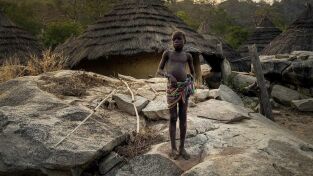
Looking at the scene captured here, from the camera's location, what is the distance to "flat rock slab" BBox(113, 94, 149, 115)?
6.07m

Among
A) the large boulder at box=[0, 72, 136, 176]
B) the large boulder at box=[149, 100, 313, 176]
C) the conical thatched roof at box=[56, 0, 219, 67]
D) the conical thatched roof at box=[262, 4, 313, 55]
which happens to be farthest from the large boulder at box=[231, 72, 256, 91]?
the large boulder at box=[0, 72, 136, 176]

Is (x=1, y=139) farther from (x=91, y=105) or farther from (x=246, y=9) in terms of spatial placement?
(x=246, y=9)

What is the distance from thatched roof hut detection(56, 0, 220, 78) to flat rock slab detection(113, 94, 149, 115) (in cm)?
418

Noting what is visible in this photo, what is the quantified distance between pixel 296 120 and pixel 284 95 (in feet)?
4.55

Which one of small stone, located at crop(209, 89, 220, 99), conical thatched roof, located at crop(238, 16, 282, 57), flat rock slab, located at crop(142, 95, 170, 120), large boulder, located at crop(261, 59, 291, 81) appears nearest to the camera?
flat rock slab, located at crop(142, 95, 170, 120)

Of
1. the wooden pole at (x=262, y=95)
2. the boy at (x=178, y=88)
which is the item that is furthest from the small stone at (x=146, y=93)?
the wooden pole at (x=262, y=95)

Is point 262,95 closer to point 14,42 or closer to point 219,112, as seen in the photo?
point 219,112

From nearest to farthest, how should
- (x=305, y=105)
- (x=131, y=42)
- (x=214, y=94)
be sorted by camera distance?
(x=214, y=94) < (x=305, y=105) < (x=131, y=42)

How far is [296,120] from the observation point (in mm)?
Result: 9820

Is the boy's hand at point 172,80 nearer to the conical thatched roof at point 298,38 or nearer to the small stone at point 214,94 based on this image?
the small stone at point 214,94

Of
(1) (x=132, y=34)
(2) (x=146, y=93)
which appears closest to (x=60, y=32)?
(1) (x=132, y=34)

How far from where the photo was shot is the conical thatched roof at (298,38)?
14984 mm

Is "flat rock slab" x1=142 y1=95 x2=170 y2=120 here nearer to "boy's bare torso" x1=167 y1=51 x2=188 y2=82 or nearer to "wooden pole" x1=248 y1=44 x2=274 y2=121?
"boy's bare torso" x1=167 y1=51 x2=188 y2=82

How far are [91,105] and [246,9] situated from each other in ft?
A: 151
